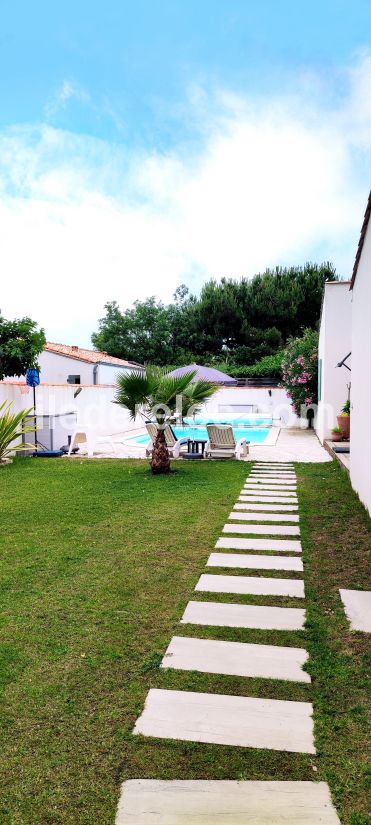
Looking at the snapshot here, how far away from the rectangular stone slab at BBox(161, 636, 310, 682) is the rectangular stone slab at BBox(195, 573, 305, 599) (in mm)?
1000

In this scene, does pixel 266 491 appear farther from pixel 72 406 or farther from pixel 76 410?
pixel 76 410

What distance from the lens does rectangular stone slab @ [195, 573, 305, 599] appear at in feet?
16.2

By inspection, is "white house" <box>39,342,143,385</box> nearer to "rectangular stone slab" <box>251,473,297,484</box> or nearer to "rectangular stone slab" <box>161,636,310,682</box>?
"rectangular stone slab" <box>251,473,297,484</box>

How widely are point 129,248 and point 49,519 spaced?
32.0m

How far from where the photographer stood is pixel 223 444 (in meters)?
14.4

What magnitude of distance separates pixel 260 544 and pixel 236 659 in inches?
108

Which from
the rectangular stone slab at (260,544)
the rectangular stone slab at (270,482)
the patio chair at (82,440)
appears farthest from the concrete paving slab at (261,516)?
the patio chair at (82,440)

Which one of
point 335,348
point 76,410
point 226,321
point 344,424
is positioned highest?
point 226,321

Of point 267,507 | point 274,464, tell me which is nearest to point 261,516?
→ point 267,507

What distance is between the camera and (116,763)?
2.72m

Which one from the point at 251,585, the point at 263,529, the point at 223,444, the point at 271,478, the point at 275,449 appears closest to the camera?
the point at 251,585

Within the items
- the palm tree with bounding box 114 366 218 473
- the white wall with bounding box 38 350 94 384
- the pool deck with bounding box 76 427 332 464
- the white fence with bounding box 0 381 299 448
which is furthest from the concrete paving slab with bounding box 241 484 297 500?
the white wall with bounding box 38 350 94 384

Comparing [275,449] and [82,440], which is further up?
[82,440]

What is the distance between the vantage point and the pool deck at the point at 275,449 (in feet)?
46.3
